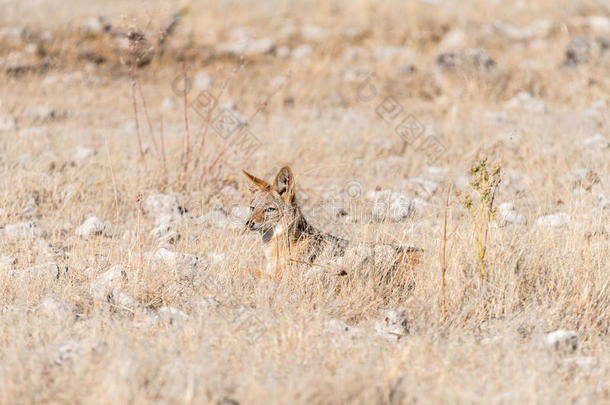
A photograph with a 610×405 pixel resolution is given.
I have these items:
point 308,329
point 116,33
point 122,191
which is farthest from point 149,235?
point 116,33

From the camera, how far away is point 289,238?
17.1ft

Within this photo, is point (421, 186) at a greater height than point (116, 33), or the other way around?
point (116, 33)

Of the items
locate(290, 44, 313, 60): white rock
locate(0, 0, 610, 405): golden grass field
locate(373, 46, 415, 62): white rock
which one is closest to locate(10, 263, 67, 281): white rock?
locate(0, 0, 610, 405): golden grass field

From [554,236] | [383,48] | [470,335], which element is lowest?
[470,335]

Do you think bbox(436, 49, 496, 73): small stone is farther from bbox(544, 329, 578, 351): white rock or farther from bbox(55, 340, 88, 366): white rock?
bbox(55, 340, 88, 366): white rock

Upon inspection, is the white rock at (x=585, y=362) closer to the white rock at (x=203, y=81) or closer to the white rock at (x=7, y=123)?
the white rock at (x=7, y=123)

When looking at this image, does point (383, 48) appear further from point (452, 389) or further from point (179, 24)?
point (452, 389)

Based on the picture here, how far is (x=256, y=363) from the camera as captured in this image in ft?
11.7

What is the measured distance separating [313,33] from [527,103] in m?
4.82

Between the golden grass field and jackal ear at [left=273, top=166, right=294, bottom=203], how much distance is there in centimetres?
42

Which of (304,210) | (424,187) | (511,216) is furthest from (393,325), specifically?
(424,187)

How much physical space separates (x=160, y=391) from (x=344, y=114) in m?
7.51

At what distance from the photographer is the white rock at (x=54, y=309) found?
13.4ft

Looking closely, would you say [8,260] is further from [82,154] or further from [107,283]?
[82,154]
